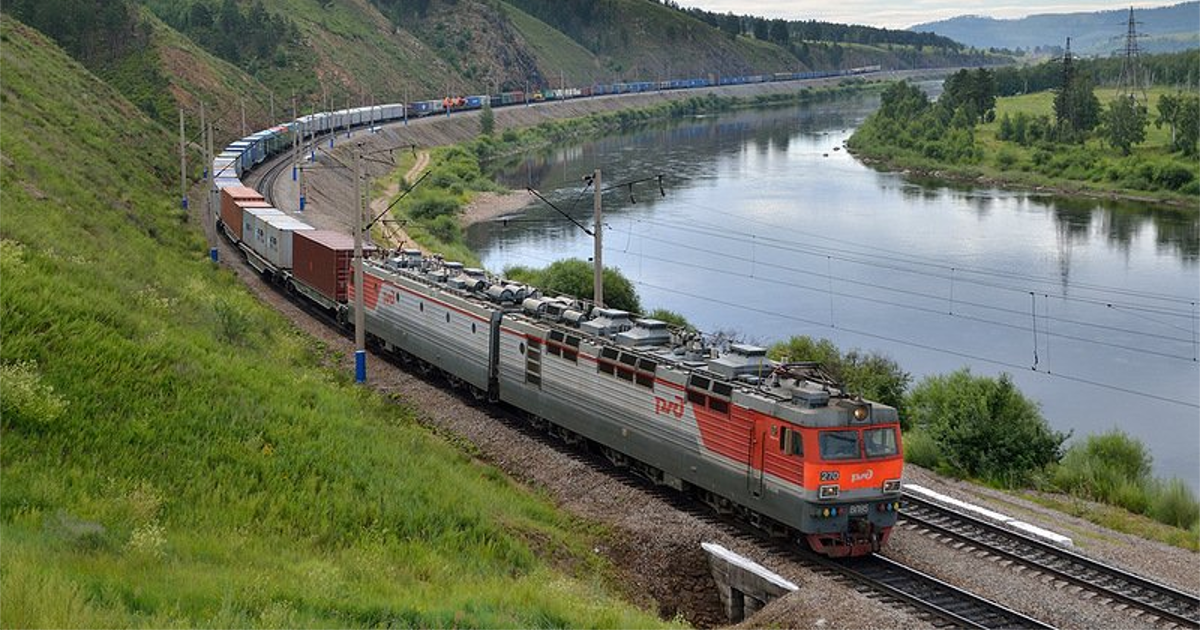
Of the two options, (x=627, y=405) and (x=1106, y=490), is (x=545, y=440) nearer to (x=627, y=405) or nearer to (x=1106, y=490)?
(x=627, y=405)

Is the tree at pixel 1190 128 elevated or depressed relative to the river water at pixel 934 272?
elevated

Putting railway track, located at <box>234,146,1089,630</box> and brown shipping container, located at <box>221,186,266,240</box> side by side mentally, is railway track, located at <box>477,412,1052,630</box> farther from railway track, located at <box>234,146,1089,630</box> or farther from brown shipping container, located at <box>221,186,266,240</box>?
brown shipping container, located at <box>221,186,266,240</box>

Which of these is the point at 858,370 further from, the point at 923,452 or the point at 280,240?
the point at 280,240

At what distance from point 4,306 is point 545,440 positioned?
42.3ft

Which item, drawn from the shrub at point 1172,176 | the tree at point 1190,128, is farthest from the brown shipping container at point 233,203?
the tree at point 1190,128

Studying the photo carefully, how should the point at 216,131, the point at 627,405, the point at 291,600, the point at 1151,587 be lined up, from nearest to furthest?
1. the point at 291,600
2. the point at 1151,587
3. the point at 627,405
4. the point at 216,131

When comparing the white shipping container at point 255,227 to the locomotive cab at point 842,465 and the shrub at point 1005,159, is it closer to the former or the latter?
the locomotive cab at point 842,465

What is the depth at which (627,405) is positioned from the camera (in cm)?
2692

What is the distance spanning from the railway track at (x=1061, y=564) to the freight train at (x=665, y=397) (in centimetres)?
223

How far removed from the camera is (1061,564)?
2252 centimetres

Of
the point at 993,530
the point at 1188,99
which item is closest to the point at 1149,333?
the point at 993,530

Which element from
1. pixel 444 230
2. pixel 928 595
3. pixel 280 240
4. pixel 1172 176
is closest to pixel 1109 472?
pixel 928 595

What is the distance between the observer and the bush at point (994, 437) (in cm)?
3141

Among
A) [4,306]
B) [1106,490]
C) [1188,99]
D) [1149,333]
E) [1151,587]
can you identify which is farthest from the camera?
[1188,99]
